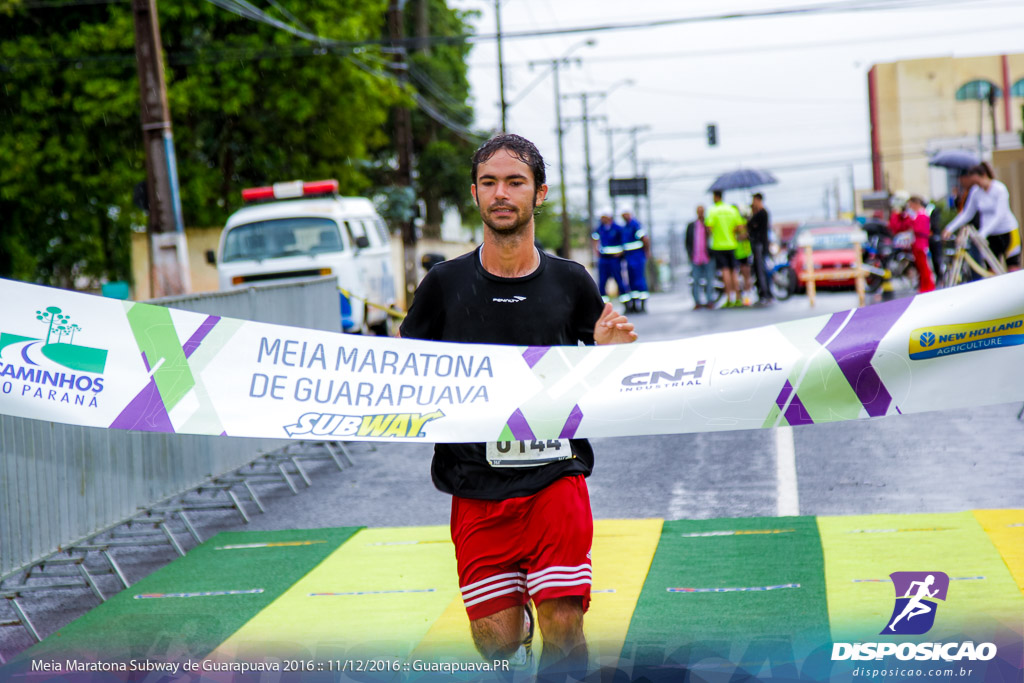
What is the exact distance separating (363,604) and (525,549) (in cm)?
264

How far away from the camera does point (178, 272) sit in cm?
1711

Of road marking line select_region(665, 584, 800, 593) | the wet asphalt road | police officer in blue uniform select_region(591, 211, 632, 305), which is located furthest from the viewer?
police officer in blue uniform select_region(591, 211, 632, 305)

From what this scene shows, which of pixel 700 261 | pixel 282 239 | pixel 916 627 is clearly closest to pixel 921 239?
pixel 700 261

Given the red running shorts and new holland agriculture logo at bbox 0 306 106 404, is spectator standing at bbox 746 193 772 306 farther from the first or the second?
the red running shorts

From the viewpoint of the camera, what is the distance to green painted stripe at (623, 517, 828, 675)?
17.2 ft

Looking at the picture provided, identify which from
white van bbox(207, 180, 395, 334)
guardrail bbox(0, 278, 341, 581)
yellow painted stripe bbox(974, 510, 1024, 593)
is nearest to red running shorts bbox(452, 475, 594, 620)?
yellow painted stripe bbox(974, 510, 1024, 593)

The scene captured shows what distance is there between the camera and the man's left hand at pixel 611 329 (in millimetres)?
4168

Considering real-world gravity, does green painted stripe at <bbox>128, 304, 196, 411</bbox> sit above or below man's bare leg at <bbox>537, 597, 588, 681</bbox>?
above

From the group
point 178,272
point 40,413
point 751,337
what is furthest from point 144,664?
point 178,272

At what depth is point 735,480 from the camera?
29.2ft

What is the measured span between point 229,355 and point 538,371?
144cm

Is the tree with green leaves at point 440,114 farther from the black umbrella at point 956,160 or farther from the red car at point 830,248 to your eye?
the black umbrella at point 956,160

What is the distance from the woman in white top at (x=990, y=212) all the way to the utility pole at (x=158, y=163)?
404 inches

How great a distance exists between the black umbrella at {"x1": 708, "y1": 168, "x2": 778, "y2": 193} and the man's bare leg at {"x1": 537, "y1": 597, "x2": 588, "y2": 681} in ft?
67.4
